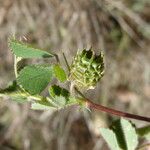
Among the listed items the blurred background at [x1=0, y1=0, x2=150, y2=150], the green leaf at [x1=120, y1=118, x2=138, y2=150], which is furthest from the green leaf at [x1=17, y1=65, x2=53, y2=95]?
the blurred background at [x1=0, y1=0, x2=150, y2=150]

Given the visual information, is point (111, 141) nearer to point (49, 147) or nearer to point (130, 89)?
point (49, 147)

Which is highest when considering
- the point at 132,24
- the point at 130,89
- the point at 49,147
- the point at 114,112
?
the point at 132,24

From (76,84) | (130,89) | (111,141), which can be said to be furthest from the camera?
(130,89)

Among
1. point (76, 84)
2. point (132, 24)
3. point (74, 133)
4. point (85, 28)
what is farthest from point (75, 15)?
point (76, 84)

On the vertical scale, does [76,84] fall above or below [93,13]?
below

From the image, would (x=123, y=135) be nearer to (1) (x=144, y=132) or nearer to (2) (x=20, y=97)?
(1) (x=144, y=132)

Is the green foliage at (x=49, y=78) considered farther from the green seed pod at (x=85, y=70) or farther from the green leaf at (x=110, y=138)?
the green leaf at (x=110, y=138)

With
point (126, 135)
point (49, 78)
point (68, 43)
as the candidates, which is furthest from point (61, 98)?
point (68, 43)
